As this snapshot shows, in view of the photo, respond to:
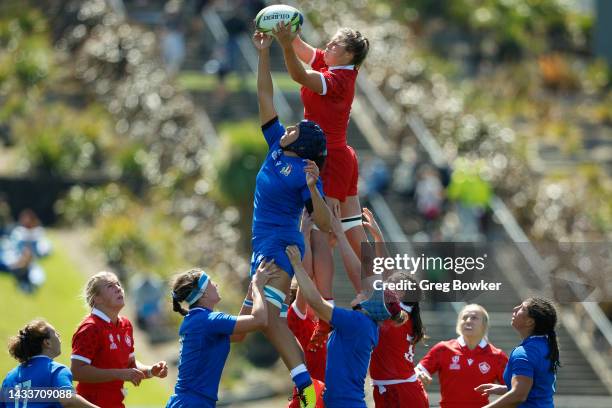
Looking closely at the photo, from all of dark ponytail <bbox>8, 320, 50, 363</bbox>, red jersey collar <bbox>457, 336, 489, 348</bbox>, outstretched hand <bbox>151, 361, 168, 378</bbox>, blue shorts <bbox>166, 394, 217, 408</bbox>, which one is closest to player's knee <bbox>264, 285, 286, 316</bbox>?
blue shorts <bbox>166, 394, 217, 408</bbox>

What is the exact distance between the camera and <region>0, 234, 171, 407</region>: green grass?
19875 millimetres

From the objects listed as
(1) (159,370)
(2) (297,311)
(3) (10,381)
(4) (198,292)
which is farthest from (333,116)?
(3) (10,381)

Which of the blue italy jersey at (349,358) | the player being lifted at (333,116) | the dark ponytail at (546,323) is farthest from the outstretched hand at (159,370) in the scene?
the dark ponytail at (546,323)

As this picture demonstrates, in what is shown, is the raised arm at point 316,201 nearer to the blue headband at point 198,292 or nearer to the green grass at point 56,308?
the blue headband at point 198,292

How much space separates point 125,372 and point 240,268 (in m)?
13.6

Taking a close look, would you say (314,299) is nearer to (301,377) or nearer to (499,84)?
(301,377)

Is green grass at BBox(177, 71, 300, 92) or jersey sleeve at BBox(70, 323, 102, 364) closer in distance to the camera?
jersey sleeve at BBox(70, 323, 102, 364)

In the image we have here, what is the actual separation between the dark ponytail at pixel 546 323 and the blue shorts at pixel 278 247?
5.67 feet

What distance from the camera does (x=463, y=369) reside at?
36.2ft

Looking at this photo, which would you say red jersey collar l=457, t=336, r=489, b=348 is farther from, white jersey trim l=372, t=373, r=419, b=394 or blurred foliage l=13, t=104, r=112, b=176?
blurred foliage l=13, t=104, r=112, b=176

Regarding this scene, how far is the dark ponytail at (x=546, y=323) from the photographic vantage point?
1014 centimetres

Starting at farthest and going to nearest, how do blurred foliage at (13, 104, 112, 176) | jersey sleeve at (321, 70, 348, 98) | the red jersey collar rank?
blurred foliage at (13, 104, 112, 176)
the red jersey collar
jersey sleeve at (321, 70, 348, 98)

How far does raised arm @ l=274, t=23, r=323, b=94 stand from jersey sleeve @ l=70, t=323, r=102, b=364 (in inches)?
94.0

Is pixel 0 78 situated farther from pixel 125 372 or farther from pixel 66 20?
pixel 125 372
